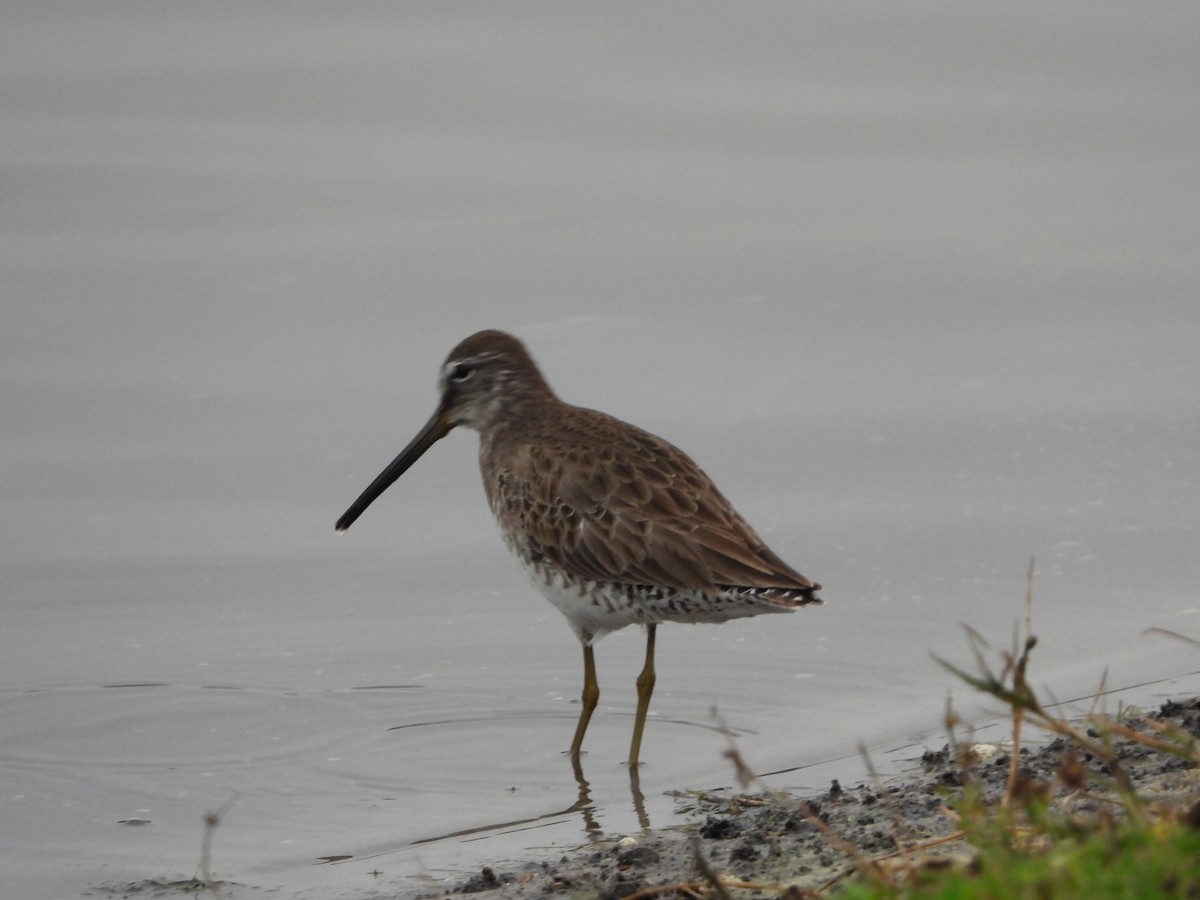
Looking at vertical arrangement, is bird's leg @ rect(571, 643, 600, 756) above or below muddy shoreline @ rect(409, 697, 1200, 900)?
above

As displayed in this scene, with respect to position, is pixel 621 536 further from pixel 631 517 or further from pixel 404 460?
pixel 404 460

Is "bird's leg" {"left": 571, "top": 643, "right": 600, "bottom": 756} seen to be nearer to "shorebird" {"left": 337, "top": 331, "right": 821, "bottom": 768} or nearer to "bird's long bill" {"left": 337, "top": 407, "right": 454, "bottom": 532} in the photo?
"shorebird" {"left": 337, "top": 331, "right": 821, "bottom": 768}

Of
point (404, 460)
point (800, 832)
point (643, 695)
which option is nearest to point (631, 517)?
point (643, 695)

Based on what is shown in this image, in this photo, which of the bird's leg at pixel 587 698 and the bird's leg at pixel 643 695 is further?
the bird's leg at pixel 587 698

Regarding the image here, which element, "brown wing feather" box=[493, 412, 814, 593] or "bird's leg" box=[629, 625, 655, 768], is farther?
"bird's leg" box=[629, 625, 655, 768]

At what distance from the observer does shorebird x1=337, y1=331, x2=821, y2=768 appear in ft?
19.6

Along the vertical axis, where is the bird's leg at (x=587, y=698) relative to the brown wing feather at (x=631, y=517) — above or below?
below

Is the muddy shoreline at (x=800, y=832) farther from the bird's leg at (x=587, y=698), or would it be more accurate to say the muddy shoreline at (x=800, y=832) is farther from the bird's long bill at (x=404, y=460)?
the bird's long bill at (x=404, y=460)

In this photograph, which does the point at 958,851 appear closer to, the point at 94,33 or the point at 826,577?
the point at 826,577

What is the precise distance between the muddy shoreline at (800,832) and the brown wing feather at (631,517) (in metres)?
0.78

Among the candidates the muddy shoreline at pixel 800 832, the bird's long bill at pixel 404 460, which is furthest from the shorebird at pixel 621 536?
the muddy shoreline at pixel 800 832

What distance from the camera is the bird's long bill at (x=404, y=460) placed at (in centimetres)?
741

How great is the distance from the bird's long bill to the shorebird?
467mm

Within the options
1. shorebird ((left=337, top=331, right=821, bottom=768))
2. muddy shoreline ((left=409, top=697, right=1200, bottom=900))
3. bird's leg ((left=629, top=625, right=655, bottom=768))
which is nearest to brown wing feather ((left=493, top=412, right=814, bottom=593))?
shorebird ((left=337, top=331, right=821, bottom=768))
